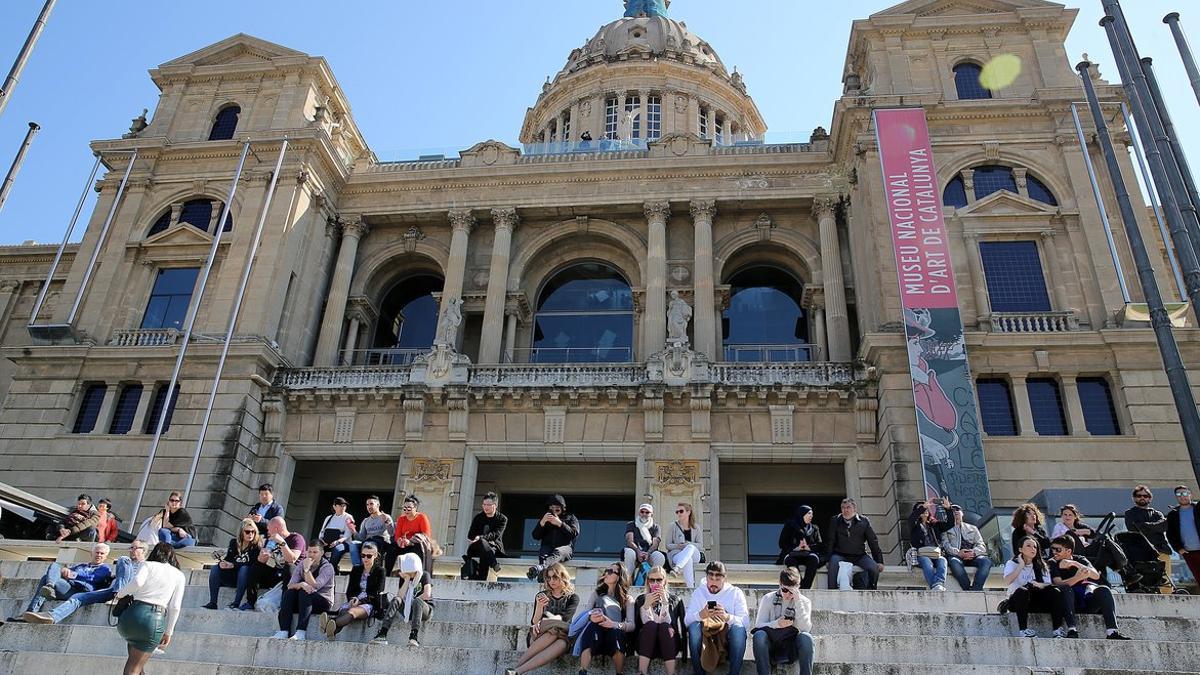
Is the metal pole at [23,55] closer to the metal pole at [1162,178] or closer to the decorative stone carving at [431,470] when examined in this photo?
the decorative stone carving at [431,470]

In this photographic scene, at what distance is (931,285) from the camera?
77.9ft

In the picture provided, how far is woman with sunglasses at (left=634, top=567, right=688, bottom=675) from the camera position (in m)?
9.91

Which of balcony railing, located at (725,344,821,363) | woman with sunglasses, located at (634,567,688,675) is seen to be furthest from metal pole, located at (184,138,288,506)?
woman with sunglasses, located at (634,567,688,675)

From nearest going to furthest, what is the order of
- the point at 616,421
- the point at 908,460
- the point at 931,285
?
1. the point at 908,460
2. the point at 931,285
3. the point at 616,421

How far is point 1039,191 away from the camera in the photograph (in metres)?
26.7

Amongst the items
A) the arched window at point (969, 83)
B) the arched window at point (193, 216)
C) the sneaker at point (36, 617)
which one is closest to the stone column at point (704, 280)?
the arched window at point (969, 83)

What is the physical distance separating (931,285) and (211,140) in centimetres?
2419

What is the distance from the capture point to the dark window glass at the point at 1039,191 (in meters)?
26.5

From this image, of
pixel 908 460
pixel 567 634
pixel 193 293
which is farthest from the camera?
pixel 193 293

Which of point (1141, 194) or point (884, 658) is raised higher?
point (1141, 194)

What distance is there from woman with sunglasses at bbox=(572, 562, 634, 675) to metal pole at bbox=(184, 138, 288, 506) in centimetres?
1763

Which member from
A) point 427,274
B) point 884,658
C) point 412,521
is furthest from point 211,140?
point 884,658

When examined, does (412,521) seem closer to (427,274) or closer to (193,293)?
(193,293)

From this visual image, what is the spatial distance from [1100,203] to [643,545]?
1874 centimetres
